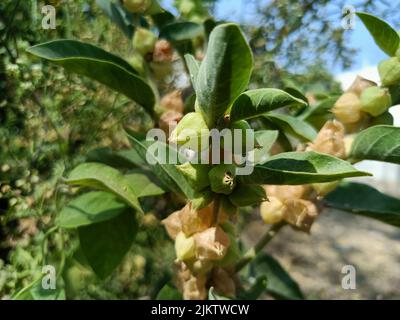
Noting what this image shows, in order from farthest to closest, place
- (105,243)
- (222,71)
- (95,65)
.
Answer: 1. (105,243)
2. (95,65)
3. (222,71)

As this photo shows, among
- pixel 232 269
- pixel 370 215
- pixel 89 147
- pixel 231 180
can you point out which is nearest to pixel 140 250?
pixel 89 147

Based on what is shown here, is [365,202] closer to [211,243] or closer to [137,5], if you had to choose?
[211,243]

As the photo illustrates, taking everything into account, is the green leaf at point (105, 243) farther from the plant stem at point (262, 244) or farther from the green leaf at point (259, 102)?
the green leaf at point (259, 102)

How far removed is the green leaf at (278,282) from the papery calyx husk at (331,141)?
1.46 feet

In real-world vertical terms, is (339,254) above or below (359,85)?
below

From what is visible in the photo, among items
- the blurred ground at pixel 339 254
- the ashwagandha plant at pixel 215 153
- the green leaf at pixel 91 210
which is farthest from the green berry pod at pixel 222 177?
the blurred ground at pixel 339 254

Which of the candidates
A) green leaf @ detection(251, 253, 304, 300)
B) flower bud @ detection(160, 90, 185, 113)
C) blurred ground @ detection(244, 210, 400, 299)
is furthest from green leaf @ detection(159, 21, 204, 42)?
blurred ground @ detection(244, 210, 400, 299)

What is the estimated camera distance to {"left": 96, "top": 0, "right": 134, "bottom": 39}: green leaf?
849 mm

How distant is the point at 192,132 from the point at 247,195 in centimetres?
10

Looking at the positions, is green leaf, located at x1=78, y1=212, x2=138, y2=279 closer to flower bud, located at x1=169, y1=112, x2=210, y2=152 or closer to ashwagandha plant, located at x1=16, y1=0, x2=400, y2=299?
ashwagandha plant, located at x1=16, y1=0, x2=400, y2=299

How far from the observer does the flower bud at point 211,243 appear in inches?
25.8

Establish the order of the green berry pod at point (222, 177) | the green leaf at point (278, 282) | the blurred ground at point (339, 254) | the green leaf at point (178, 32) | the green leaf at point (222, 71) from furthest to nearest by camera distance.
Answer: the blurred ground at point (339, 254) → the green leaf at point (278, 282) → the green leaf at point (178, 32) → the green berry pod at point (222, 177) → the green leaf at point (222, 71)

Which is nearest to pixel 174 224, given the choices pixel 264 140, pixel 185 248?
pixel 185 248

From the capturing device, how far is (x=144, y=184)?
0.80m
